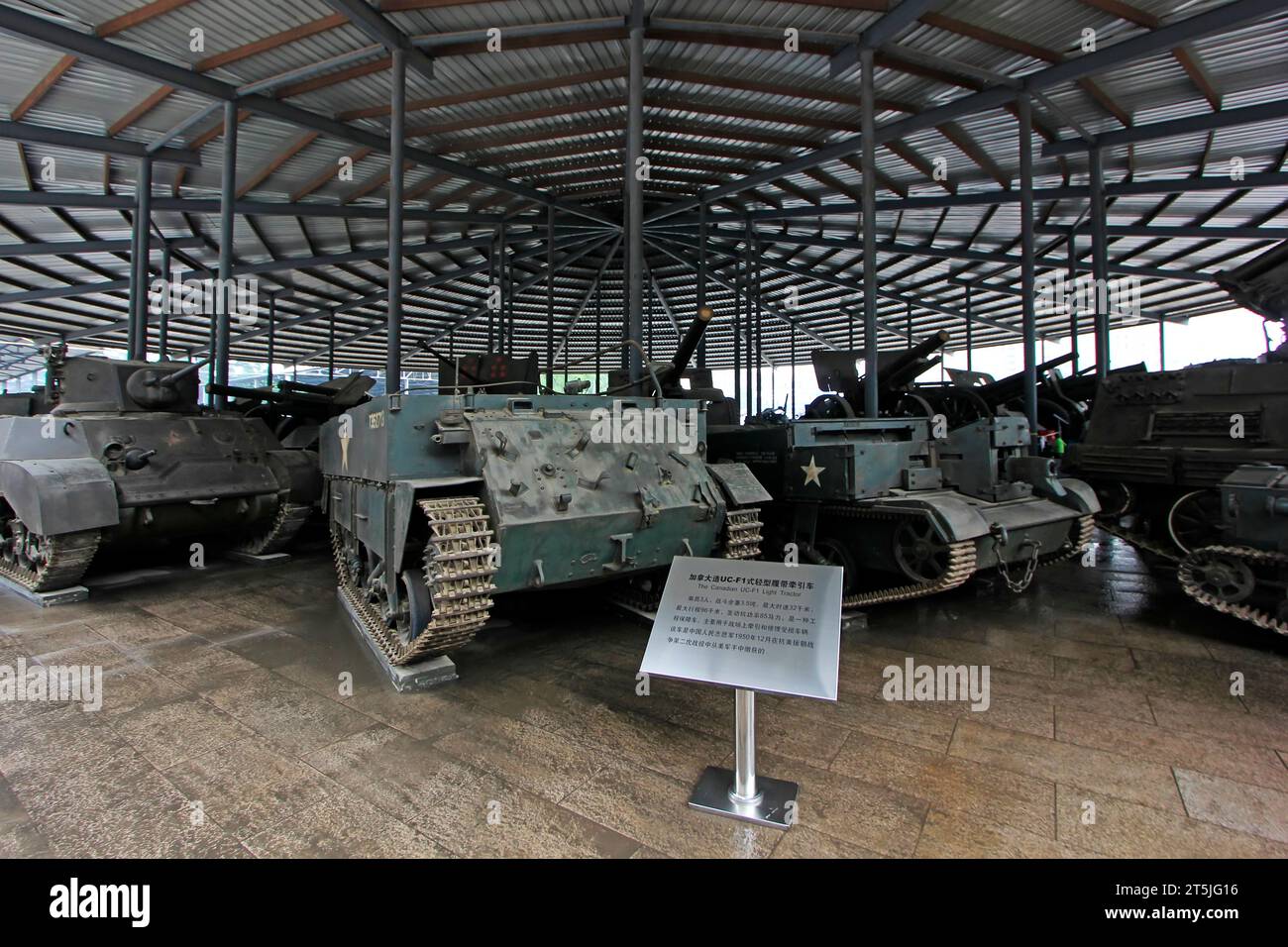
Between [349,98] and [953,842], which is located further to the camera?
[349,98]

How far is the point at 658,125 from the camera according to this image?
13.0m

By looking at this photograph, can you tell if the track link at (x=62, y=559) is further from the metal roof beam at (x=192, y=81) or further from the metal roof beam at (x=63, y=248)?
the metal roof beam at (x=63, y=248)

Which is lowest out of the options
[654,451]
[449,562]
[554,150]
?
[449,562]

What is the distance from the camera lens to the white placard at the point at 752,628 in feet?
8.65

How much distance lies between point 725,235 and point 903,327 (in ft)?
41.6

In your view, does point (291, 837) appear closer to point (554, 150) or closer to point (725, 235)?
point (554, 150)

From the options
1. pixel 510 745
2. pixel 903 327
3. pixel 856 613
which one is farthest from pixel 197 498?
pixel 903 327

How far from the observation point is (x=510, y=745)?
3.56 m

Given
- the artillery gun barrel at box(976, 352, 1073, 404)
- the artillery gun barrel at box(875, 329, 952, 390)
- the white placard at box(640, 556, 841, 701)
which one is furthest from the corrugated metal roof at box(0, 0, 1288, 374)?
the white placard at box(640, 556, 841, 701)

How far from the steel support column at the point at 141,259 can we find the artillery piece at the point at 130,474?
544 cm

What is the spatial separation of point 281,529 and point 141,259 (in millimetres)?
8574

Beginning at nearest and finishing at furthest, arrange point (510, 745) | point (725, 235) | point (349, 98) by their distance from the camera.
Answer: point (510, 745) → point (349, 98) → point (725, 235)

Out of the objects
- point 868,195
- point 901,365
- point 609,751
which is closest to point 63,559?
point 609,751

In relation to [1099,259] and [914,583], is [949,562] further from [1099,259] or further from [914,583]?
[1099,259]
